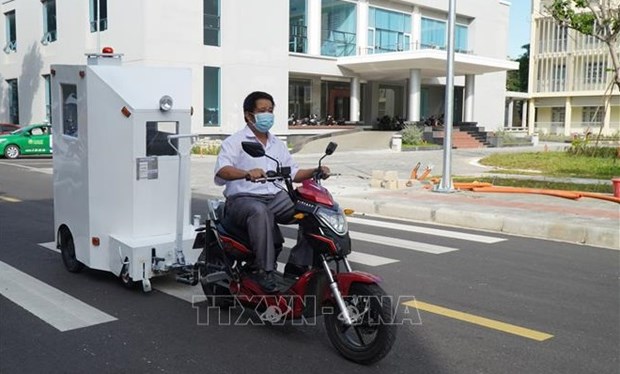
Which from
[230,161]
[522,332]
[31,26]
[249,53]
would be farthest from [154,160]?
[31,26]

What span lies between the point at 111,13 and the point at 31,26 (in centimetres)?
1124

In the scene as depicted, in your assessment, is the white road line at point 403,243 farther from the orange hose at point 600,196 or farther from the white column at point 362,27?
the white column at point 362,27

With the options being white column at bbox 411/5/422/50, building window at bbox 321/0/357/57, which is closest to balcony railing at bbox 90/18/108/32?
building window at bbox 321/0/357/57

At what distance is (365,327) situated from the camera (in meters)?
4.38

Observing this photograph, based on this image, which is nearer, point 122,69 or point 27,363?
point 27,363

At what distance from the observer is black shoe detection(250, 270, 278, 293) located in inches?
188

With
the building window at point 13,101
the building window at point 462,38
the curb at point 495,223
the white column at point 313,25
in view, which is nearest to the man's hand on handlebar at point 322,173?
the curb at point 495,223

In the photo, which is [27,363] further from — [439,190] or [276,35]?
[276,35]

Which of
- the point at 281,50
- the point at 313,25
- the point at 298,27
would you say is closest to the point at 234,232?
the point at 281,50

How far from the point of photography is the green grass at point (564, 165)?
1745 cm

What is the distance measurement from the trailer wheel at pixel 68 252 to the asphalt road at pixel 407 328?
11cm

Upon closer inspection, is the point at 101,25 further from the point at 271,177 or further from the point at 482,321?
the point at 482,321

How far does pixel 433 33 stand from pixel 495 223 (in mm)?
34672

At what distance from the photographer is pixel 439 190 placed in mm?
13438
